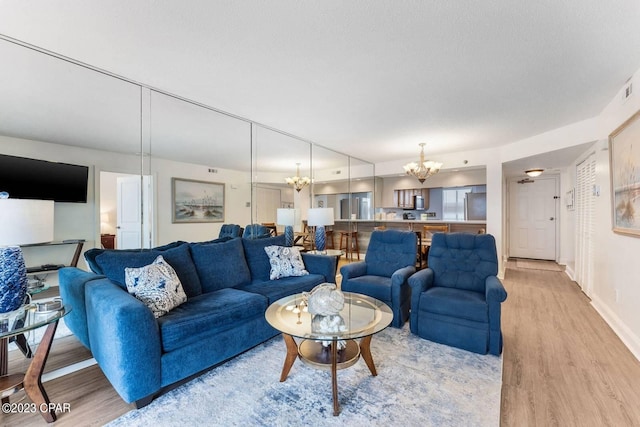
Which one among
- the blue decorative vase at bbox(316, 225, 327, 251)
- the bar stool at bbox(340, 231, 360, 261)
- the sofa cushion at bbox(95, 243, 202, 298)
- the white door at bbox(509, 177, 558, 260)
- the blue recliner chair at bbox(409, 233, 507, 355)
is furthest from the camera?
the white door at bbox(509, 177, 558, 260)

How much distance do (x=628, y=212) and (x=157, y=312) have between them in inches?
162

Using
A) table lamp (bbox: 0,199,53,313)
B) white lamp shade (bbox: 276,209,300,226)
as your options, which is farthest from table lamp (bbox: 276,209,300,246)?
table lamp (bbox: 0,199,53,313)

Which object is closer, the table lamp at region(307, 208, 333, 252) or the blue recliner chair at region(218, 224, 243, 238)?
the blue recliner chair at region(218, 224, 243, 238)

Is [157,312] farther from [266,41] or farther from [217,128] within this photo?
[217,128]

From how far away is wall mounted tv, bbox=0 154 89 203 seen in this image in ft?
7.42

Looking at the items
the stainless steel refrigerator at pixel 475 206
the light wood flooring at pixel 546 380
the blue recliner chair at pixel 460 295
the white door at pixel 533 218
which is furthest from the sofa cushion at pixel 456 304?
the white door at pixel 533 218

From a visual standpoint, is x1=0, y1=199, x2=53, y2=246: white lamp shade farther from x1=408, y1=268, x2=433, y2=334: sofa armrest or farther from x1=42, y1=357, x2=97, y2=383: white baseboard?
x1=408, y1=268, x2=433, y2=334: sofa armrest

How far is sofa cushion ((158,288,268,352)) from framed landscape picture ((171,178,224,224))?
1158 mm

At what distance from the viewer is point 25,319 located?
63.0 inches

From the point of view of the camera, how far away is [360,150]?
5.54 meters

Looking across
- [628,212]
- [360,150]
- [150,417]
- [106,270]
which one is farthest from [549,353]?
[360,150]

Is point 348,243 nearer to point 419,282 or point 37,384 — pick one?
point 419,282

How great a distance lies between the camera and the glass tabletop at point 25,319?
148 cm

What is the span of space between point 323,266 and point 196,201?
5.80ft
